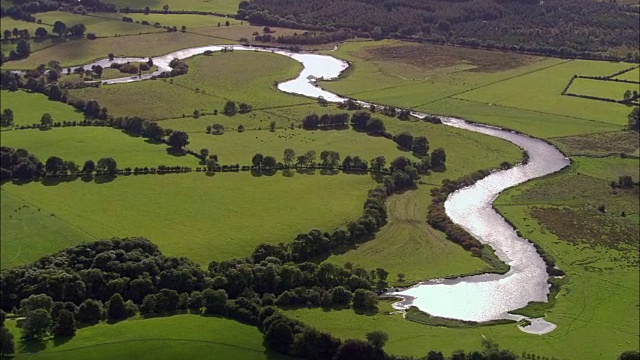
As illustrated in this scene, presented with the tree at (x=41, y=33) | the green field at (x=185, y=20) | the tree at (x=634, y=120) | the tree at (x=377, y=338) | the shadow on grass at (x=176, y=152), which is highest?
the tree at (x=634, y=120)

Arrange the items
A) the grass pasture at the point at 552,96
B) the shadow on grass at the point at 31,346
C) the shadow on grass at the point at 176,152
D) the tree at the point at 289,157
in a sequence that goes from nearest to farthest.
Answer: the shadow on grass at the point at 31,346 < the tree at the point at 289,157 < the shadow on grass at the point at 176,152 < the grass pasture at the point at 552,96

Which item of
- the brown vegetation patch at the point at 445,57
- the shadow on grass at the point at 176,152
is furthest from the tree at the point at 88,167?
the brown vegetation patch at the point at 445,57

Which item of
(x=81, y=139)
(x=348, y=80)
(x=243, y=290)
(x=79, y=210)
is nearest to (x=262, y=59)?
(x=348, y=80)

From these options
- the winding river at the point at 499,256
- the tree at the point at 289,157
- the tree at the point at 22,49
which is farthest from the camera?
the tree at the point at 22,49

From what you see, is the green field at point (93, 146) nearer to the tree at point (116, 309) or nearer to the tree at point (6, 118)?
the tree at point (6, 118)

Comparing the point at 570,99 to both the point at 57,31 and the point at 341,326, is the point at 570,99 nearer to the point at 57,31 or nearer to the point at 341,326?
the point at 341,326

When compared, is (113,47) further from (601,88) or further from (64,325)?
(64,325)
